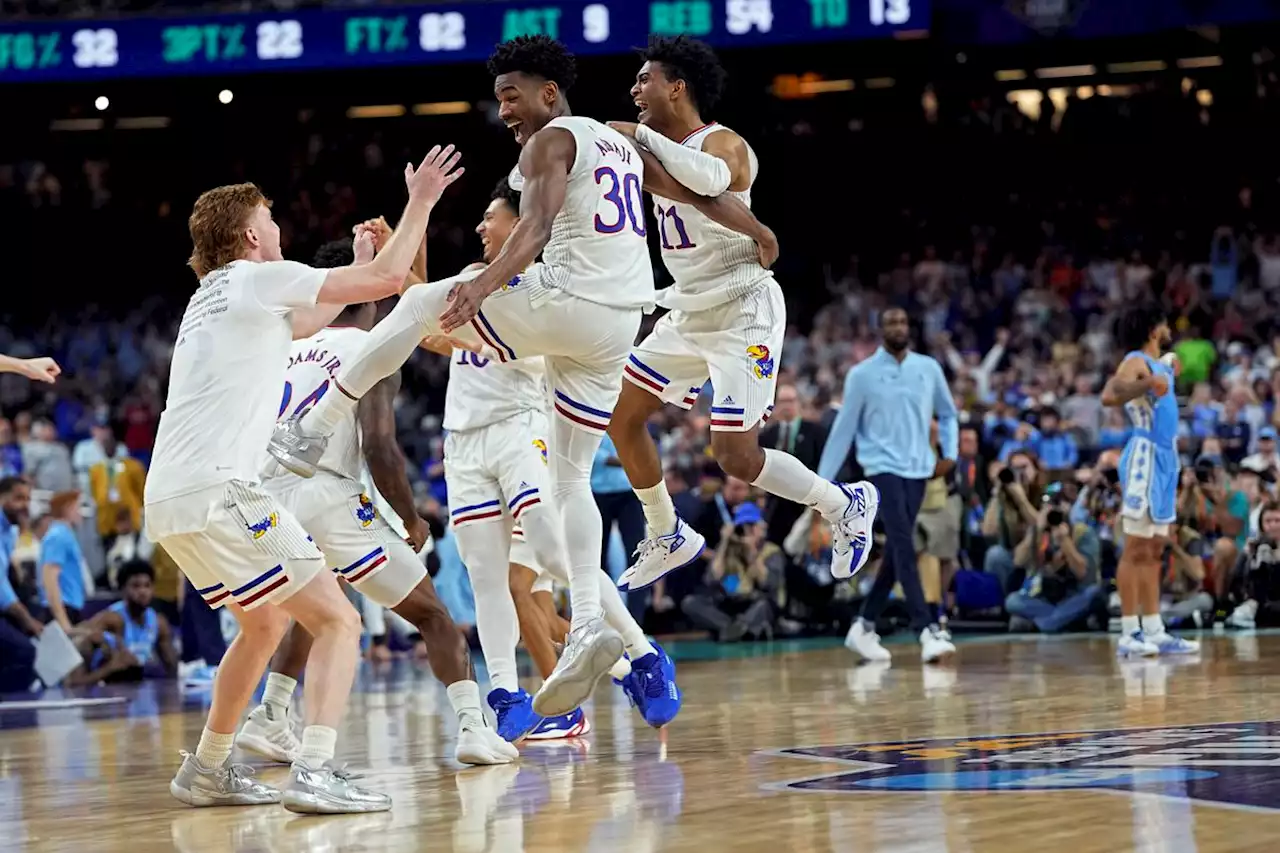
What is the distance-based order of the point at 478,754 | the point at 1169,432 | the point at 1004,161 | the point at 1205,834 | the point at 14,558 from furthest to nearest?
the point at 1004,161
the point at 14,558
the point at 1169,432
the point at 478,754
the point at 1205,834

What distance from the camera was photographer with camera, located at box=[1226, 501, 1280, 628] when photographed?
12.1m

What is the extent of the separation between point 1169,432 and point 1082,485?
134 inches

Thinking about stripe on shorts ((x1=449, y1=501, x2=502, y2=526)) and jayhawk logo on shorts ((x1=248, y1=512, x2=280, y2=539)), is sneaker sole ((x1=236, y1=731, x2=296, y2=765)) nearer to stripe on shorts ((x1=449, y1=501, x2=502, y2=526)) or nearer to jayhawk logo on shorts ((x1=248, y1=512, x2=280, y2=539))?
stripe on shorts ((x1=449, y1=501, x2=502, y2=526))

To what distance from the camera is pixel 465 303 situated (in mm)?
5645

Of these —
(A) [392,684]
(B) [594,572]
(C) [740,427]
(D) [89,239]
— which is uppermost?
(D) [89,239]

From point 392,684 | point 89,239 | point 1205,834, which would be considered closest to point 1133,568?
point 392,684

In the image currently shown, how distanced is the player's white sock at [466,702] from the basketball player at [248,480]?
2.84ft

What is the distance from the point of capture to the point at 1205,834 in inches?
155

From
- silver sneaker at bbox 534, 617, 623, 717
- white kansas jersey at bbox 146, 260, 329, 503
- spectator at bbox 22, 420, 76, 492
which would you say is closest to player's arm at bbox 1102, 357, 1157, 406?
silver sneaker at bbox 534, 617, 623, 717

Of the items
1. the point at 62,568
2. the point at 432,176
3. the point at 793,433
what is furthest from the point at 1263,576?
the point at 432,176

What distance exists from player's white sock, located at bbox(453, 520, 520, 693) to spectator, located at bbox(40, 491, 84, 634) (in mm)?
6439

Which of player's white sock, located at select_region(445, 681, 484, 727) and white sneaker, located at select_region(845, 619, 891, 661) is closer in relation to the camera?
player's white sock, located at select_region(445, 681, 484, 727)

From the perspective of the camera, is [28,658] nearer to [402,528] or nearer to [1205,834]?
[402,528]

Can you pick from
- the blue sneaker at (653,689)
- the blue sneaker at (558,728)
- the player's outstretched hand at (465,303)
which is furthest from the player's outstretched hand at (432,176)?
the blue sneaker at (558,728)
